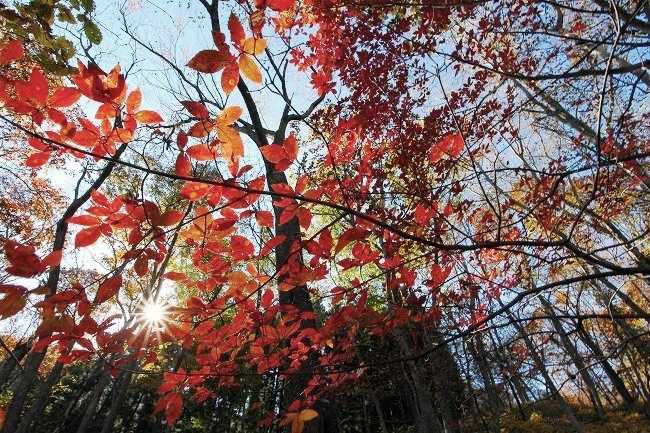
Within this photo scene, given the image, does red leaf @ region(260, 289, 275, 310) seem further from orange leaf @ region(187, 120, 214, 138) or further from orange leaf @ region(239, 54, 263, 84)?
orange leaf @ region(239, 54, 263, 84)

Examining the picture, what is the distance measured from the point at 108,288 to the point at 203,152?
0.64 metres

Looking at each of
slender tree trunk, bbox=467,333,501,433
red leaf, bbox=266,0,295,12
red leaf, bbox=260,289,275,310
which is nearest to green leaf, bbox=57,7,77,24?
red leaf, bbox=266,0,295,12

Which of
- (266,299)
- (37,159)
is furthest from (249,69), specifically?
(266,299)

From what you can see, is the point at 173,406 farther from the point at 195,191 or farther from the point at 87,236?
the point at 195,191

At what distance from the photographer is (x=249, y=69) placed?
1.25 m

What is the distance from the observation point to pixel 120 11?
23.5 feet

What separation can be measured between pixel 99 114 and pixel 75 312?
0.91m

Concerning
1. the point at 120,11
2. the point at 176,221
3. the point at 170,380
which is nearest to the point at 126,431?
A: the point at 120,11

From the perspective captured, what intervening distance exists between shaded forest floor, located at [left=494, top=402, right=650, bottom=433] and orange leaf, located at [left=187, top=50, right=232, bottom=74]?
1465 centimetres

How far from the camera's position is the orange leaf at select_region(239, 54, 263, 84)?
123cm

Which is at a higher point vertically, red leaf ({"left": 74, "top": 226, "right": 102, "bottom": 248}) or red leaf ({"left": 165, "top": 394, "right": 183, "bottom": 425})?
red leaf ({"left": 74, "top": 226, "right": 102, "bottom": 248})

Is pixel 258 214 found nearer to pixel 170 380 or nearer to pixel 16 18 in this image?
pixel 170 380

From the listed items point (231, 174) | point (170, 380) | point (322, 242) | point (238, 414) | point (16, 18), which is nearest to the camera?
point (231, 174)

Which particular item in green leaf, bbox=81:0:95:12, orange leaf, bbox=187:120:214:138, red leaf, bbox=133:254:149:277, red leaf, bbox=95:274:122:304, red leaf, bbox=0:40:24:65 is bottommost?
red leaf, bbox=95:274:122:304
